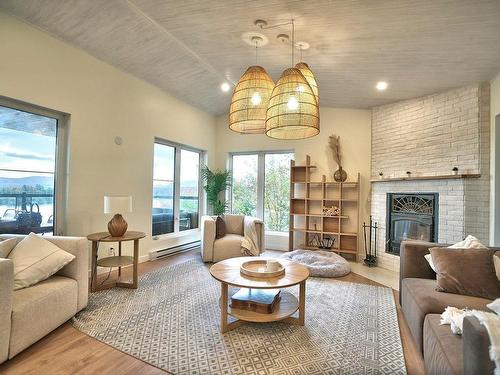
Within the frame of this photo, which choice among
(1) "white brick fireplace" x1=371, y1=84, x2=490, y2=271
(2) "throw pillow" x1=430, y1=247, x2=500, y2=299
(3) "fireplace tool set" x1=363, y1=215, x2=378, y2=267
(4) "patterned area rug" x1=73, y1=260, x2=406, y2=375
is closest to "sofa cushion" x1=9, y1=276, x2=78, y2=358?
(4) "patterned area rug" x1=73, y1=260, x2=406, y2=375

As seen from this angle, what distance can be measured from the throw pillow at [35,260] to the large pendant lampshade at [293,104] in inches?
87.4

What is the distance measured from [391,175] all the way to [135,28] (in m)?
4.32

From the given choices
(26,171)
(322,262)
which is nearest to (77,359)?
(26,171)

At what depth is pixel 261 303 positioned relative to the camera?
7.78 feet

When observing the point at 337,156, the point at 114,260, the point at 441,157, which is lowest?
the point at 114,260

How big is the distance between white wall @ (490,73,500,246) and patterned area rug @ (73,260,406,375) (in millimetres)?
1547

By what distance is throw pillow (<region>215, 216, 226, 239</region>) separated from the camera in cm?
451

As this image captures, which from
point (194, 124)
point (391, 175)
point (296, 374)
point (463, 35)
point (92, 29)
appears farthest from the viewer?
point (194, 124)

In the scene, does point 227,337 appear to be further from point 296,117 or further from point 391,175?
point 391,175

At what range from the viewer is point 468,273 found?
6.93 feet

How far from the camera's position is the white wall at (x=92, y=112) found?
9.60 ft

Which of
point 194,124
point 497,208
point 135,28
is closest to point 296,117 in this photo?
point 135,28

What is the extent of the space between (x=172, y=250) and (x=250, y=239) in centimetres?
156

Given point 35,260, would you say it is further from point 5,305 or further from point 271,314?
point 271,314
